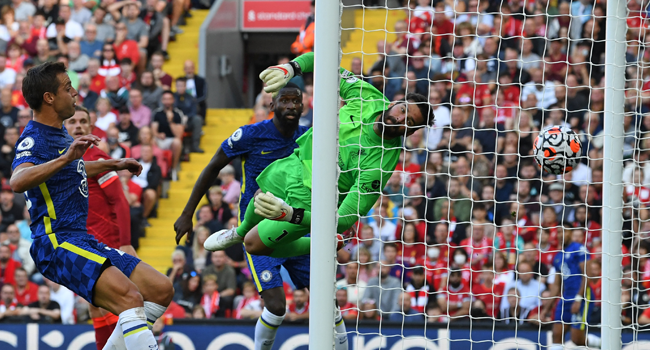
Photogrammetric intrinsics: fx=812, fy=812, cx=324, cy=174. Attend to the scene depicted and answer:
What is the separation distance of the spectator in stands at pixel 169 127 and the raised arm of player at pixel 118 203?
5.57 meters

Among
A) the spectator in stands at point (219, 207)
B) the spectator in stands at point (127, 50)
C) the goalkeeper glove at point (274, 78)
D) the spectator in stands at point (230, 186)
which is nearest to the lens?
the goalkeeper glove at point (274, 78)

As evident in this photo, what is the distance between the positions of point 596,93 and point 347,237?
5.24 meters

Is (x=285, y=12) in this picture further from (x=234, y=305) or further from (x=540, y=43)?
(x=234, y=305)

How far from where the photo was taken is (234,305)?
9289 mm

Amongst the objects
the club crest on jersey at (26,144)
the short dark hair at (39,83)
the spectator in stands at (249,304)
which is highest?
the short dark hair at (39,83)

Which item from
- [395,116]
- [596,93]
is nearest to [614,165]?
[395,116]

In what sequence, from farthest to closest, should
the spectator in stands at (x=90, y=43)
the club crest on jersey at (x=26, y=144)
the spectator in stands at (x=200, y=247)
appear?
the spectator in stands at (x=90, y=43)
the spectator in stands at (x=200, y=247)
the club crest on jersey at (x=26, y=144)

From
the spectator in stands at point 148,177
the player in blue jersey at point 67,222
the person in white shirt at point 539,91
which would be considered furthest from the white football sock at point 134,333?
the spectator in stands at point 148,177

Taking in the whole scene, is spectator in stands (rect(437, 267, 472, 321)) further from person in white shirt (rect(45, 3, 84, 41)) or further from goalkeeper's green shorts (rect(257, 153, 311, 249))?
person in white shirt (rect(45, 3, 84, 41))

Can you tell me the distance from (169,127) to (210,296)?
336 cm

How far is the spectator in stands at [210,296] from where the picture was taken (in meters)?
9.33

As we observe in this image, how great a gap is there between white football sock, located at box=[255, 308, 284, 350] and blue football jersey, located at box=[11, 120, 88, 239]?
1.77 metres

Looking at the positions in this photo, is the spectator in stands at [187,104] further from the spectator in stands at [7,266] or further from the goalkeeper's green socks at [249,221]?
the goalkeeper's green socks at [249,221]

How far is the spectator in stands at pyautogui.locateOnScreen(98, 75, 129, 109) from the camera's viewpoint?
12.3 m
